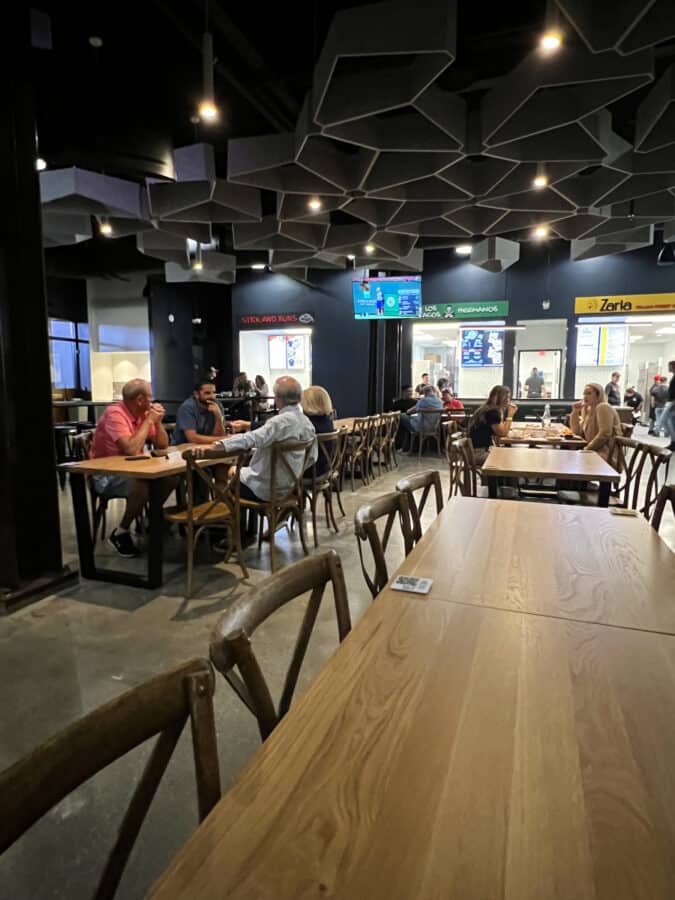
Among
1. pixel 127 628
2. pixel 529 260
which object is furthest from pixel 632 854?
pixel 529 260

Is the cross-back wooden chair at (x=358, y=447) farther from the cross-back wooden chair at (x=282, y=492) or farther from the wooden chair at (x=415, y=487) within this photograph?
the wooden chair at (x=415, y=487)

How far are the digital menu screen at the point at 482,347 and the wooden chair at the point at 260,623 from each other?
1144 centimetres

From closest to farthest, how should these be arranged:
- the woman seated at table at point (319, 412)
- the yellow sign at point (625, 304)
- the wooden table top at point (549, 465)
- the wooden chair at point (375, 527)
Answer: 1. the wooden chair at point (375, 527)
2. the wooden table top at point (549, 465)
3. the woman seated at table at point (319, 412)
4. the yellow sign at point (625, 304)

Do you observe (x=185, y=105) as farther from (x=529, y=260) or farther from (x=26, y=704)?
(x=529, y=260)

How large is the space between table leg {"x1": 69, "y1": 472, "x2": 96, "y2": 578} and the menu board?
10.9m

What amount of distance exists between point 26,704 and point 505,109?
18.8 ft

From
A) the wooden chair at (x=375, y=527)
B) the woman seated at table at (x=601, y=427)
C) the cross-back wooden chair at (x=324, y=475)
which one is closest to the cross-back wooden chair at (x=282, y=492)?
the cross-back wooden chair at (x=324, y=475)

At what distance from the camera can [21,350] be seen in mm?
3287

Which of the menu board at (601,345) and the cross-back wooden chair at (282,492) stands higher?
the menu board at (601,345)

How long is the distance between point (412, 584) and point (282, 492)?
2587 mm

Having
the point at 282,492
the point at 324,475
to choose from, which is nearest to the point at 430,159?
the point at 324,475

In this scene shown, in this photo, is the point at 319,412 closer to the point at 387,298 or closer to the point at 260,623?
the point at 260,623

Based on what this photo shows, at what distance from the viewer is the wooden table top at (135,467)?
328 cm

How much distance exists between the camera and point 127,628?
295 centimetres
